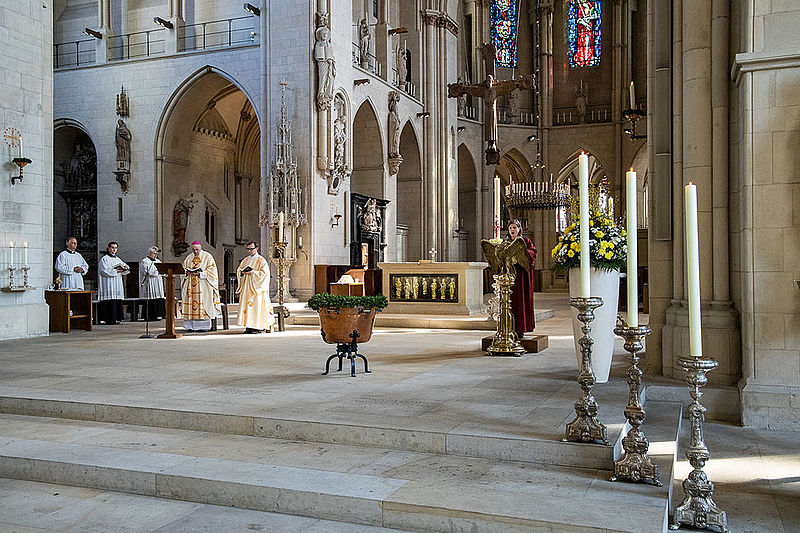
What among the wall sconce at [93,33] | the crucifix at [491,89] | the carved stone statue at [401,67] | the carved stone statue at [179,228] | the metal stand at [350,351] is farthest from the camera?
the carved stone statue at [401,67]

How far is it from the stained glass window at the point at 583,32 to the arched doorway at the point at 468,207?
6.74 metres

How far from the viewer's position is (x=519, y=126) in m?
31.4

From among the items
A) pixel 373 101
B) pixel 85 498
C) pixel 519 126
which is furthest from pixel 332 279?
pixel 519 126

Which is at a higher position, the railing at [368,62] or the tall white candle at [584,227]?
the railing at [368,62]

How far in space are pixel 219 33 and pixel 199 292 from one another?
10.4 m

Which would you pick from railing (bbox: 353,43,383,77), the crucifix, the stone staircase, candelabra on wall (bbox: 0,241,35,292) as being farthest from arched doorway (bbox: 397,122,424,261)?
the stone staircase

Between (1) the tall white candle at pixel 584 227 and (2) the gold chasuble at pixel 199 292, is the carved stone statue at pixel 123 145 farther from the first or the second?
(1) the tall white candle at pixel 584 227

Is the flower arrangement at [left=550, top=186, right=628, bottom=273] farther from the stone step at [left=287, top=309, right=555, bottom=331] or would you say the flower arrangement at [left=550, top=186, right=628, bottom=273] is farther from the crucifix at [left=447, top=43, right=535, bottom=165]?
the crucifix at [left=447, top=43, right=535, bottom=165]

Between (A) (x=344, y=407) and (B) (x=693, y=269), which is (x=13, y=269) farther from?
(B) (x=693, y=269)

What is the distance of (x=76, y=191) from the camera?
22.2 metres

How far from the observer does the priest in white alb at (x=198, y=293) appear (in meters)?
12.1

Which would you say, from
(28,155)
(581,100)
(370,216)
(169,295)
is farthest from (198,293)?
(581,100)

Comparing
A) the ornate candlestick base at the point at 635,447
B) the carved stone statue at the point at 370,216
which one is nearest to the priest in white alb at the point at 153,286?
the carved stone statue at the point at 370,216

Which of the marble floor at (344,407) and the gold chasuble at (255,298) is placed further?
the gold chasuble at (255,298)
